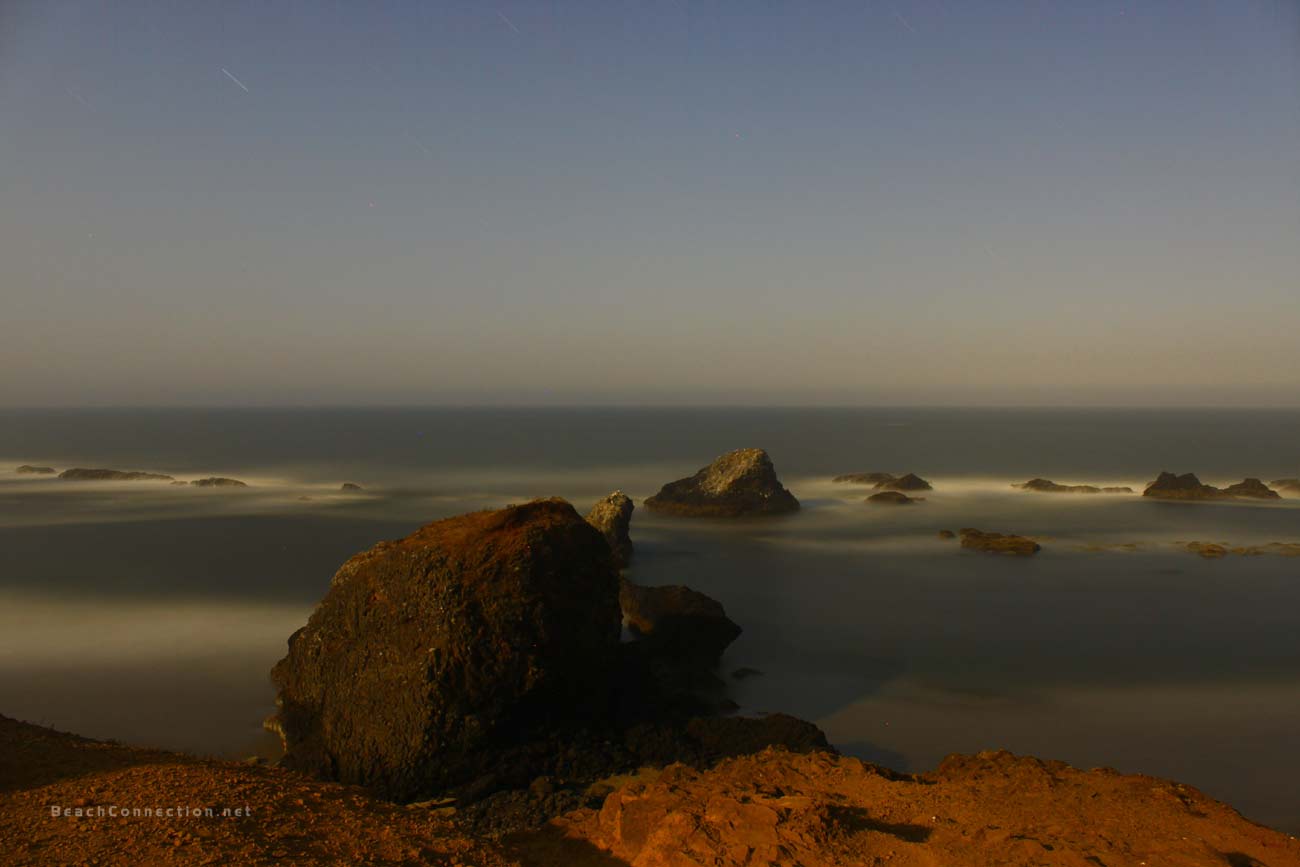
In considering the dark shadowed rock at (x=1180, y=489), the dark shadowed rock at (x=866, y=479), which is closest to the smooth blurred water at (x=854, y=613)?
the dark shadowed rock at (x=866, y=479)

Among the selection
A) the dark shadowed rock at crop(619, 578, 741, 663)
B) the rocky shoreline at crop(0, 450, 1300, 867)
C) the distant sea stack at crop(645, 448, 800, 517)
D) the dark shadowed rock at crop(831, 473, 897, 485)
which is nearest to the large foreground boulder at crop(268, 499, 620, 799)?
the rocky shoreline at crop(0, 450, 1300, 867)

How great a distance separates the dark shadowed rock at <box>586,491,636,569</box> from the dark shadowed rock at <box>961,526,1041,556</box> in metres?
11.9

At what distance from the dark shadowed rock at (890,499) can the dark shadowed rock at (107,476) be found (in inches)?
1544

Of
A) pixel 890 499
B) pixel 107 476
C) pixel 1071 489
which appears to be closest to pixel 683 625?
pixel 890 499

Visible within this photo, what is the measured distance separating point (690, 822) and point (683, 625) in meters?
9.39

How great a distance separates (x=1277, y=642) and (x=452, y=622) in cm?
1783

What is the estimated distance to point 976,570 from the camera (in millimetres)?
25578

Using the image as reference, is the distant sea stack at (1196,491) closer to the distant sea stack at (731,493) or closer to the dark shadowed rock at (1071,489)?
the dark shadowed rock at (1071,489)

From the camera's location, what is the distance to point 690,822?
719cm

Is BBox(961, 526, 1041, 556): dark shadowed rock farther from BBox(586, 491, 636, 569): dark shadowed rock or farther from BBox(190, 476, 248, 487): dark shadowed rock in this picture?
BBox(190, 476, 248, 487): dark shadowed rock

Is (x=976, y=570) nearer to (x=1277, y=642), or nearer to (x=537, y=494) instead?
(x=1277, y=642)

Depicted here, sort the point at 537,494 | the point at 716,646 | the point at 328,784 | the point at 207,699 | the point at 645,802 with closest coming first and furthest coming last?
the point at 645,802 < the point at 328,784 < the point at 207,699 < the point at 716,646 < the point at 537,494

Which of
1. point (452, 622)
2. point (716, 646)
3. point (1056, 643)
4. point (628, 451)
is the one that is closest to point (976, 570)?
point (1056, 643)

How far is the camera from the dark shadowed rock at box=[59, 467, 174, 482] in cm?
4928
